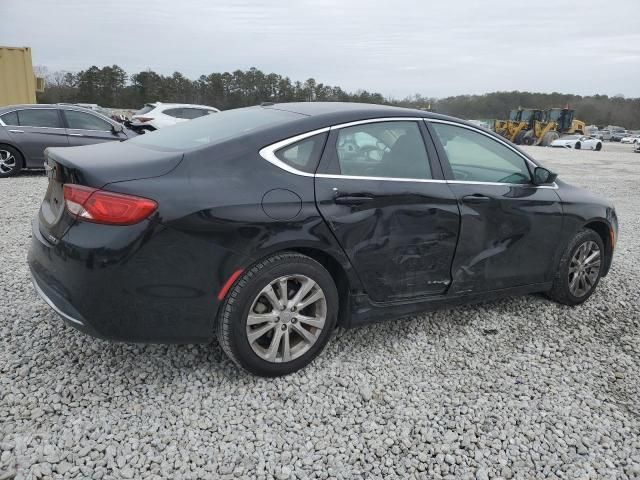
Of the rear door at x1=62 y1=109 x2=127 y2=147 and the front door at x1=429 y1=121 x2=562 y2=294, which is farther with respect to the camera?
the rear door at x1=62 y1=109 x2=127 y2=147

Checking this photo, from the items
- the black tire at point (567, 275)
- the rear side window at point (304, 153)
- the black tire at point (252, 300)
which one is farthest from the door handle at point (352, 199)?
the black tire at point (567, 275)

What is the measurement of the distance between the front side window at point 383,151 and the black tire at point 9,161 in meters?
8.54

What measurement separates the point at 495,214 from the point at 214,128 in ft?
6.43

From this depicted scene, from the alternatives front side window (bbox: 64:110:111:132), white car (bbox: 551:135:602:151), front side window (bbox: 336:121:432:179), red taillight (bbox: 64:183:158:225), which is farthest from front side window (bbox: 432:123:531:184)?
white car (bbox: 551:135:602:151)

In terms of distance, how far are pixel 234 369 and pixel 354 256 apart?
959 millimetres

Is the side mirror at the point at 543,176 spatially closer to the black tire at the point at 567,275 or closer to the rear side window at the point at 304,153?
the black tire at the point at 567,275

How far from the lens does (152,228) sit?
2379 mm

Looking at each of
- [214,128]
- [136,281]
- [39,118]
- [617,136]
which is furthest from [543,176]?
[617,136]

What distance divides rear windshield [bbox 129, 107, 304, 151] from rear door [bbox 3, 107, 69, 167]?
7260mm

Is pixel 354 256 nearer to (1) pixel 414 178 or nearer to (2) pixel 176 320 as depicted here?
(1) pixel 414 178

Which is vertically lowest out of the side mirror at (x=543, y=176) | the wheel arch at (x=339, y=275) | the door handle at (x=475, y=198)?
the wheel arch at (x=339, y=275)

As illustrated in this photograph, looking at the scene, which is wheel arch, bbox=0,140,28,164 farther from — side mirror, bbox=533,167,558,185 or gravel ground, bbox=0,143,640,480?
side mirror, bbox=533,167,558,185

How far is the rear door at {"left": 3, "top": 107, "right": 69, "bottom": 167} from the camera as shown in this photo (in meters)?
9.27

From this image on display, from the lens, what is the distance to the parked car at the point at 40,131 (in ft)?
30.3
